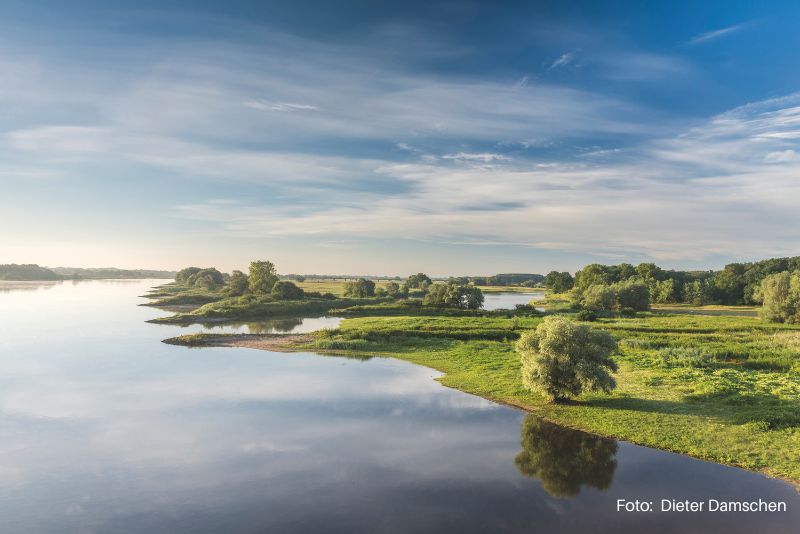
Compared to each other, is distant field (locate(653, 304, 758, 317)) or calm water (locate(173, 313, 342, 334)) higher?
distant field (locate(653, 304, 758, 317))

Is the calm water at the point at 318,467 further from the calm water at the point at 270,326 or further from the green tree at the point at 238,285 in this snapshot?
the green tree at the point at 238,285

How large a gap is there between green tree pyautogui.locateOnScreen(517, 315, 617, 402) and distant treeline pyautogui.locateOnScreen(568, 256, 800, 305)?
365 feet

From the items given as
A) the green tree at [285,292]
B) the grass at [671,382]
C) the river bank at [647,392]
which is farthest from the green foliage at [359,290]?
the river bank at [647,392]

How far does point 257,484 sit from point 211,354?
37.2 metres

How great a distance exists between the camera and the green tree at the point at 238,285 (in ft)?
470

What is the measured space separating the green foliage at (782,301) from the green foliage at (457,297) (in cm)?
5702

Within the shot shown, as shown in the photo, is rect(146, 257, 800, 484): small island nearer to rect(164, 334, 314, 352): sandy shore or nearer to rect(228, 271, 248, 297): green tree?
rect(164, 334, 314, 352): sandy shore

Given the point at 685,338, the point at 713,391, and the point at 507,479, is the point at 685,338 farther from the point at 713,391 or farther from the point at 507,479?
the point at 507,479

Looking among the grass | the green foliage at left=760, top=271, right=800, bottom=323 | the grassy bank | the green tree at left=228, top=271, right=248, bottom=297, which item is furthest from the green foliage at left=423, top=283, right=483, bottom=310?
the green tree at left=228, top=271, right=248, bottom=297

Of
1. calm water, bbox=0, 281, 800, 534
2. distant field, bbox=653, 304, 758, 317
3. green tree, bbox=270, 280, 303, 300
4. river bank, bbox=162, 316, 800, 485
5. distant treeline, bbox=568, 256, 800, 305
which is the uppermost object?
distant treeline, bbox=568, 256, 800, 305

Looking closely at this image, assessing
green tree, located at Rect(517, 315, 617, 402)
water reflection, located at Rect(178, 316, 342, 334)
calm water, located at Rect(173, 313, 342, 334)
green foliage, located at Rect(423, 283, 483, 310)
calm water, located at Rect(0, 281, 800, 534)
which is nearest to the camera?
calm water, located at Rect(0, 281, 800, 534)

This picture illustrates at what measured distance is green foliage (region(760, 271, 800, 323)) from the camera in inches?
3334

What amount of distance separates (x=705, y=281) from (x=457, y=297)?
308ft

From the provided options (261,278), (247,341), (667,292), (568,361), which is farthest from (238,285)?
(667,292)
